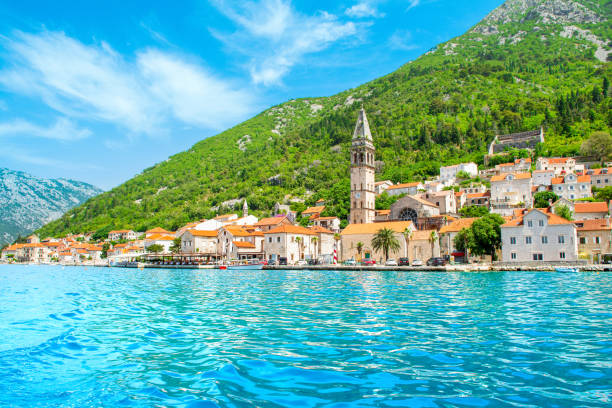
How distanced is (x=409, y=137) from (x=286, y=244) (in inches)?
3556

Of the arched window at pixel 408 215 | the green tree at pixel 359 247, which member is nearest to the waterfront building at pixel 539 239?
the green tree at pixel 359 247

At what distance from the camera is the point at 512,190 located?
7738 centimetres

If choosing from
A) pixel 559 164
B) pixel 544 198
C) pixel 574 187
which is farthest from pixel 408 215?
pixel 559 164

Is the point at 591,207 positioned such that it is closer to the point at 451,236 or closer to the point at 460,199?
the point at 451,236

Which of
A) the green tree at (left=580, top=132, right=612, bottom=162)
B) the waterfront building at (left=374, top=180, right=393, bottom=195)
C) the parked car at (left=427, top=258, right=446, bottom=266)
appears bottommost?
the parked car at (left=427, top=258, right=446, bottom=266)

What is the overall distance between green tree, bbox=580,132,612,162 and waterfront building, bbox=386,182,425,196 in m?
36.4

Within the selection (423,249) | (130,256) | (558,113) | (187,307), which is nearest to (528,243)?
(423,249)

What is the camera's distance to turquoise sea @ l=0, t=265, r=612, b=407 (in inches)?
263

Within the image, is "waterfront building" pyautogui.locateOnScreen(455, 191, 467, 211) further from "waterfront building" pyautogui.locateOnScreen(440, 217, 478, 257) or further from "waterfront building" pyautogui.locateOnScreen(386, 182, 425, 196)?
"waterfront building" pyautogui.locateOnScreen(440, 217, 478, 257)

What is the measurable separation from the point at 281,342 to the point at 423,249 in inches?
2035

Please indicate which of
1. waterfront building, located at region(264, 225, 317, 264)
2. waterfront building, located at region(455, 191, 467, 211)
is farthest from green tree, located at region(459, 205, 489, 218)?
waterfront building, located at region(264, 225, 317, 264)

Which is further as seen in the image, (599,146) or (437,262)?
(599,146)

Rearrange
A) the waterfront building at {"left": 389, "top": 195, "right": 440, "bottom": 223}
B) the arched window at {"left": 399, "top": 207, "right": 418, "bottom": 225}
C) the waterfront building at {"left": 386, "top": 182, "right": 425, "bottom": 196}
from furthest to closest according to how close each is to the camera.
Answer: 1. the waterfront building at {"left": 386, "top": 182, "right": 425, "bottom": 196}
2. the arched window at {"left": 399, "top": 207, "right": 418, "bottom": 225}
3. the waterfront building at {"left": 389, "top": 195, "right": 440, "bottom": 223}

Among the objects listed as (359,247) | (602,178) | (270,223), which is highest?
(602,178)
